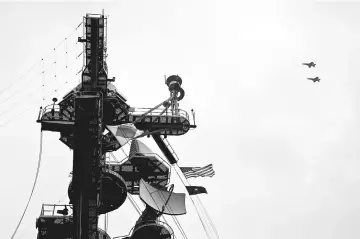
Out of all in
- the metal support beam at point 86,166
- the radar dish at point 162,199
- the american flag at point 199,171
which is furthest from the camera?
the american flag at point 199,171

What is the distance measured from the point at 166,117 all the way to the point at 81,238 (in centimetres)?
1402

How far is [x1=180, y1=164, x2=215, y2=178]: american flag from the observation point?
53.5 meters

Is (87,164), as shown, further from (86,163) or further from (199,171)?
(199,171)

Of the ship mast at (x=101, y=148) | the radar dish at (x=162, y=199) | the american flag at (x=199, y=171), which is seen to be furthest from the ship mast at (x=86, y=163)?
the american flag at (x=199, y=171)

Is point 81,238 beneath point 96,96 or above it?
beneath

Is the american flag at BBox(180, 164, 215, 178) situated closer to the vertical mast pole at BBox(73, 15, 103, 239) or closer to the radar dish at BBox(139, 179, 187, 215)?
the radar dish at BBox(139, 179, 187, 215)

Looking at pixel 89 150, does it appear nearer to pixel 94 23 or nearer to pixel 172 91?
pixel 94 23

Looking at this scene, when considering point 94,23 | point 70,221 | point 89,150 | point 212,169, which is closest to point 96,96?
point 89,150

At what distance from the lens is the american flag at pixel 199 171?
5347 cm

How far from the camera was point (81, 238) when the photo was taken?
38750mm

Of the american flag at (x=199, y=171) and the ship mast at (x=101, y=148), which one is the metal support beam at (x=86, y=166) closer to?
the ship mast at (x=101, y=148)

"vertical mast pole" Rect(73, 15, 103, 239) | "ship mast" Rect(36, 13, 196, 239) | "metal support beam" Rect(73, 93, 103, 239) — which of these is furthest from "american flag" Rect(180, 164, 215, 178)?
"metal support beam" Rect(73, 93, 103, 239)

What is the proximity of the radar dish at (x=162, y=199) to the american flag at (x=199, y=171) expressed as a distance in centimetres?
484

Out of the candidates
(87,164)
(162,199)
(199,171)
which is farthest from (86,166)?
(199,171)
